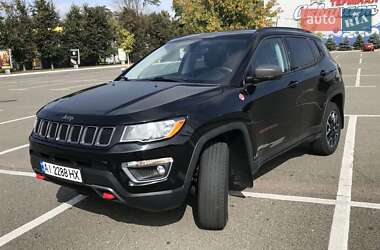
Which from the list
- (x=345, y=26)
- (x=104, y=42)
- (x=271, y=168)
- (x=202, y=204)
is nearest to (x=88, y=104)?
(x=202, y=204)

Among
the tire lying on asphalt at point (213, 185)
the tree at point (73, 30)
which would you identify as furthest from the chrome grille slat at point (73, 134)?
the tree at point (73, 30)

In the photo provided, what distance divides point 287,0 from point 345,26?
13.3 m

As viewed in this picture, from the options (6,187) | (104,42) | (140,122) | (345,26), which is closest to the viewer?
(140,122)

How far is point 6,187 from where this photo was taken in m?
5.27

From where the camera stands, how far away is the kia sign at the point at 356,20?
89.1 m

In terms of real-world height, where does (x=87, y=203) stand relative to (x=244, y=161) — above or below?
below

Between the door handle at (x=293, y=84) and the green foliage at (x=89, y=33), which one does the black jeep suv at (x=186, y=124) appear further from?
the green foliage at (x=89, y=33)

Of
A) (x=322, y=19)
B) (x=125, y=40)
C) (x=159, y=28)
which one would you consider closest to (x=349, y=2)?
(x=322, y=19)

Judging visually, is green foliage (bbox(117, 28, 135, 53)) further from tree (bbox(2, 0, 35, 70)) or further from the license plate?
the license plate

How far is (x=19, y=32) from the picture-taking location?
4638cm

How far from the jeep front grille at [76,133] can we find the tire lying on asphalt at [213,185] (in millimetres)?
802

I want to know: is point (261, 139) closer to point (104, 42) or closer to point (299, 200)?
point (299, 200)

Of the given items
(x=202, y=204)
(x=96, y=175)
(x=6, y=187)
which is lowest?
(x=6, y=187)

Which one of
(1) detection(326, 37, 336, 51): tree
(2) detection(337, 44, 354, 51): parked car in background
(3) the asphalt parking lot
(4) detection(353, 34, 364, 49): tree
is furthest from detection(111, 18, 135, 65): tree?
(3) the asphalt parking lot
